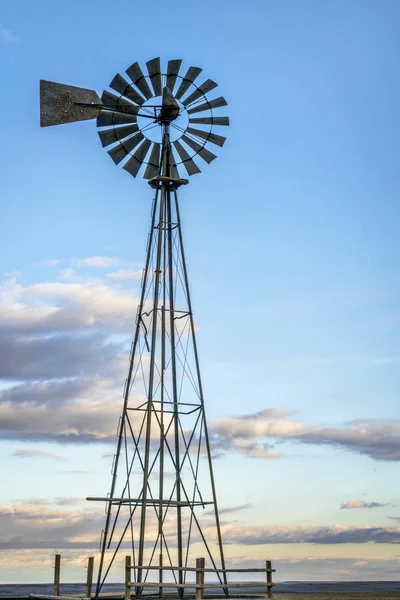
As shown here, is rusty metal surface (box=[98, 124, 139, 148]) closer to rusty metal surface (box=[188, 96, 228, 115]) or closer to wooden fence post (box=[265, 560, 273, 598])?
rusty metal surface (box=[188, 96, 228, 115])

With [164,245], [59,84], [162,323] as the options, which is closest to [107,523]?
[162,323]

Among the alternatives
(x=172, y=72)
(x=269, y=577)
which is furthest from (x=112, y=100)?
(x=269, y=577)

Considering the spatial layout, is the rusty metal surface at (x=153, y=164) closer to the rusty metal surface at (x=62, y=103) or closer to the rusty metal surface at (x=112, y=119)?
the rusty metal surface at (x=112, y=119)

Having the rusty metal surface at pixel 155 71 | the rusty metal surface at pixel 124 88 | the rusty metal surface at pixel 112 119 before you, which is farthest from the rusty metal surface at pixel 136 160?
the rusty metal surface at pixel 155 71

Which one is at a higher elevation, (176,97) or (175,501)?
(176,97)

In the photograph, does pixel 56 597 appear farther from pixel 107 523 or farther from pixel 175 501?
pixel 175 501

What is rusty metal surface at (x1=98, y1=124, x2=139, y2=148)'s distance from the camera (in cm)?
2720

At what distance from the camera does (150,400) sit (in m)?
25.4

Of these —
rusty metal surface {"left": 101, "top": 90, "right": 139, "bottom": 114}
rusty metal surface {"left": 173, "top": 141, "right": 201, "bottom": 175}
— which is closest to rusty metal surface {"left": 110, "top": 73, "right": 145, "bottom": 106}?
rusty metal surface {"left": 101, "top": 90, "right": 139, "bottom": 114}

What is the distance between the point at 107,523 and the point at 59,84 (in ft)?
40.3

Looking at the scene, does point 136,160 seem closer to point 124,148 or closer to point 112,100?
point 124,148

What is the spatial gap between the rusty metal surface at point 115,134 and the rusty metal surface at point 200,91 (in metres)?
1.72

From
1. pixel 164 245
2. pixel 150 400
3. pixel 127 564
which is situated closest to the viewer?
pixel 127 564

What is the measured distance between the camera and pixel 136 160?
2758cm
